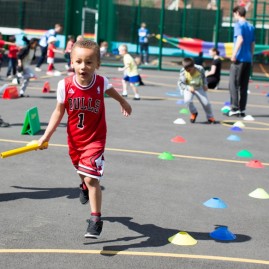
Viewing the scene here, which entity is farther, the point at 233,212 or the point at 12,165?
the point at 12,165

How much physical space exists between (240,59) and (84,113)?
895 cm

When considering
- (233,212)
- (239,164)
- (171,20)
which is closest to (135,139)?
(239,164)

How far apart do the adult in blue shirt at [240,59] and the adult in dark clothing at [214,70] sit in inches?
221

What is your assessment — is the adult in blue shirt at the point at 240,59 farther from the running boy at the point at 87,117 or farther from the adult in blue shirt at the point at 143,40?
the adult in blue shirt at the point at 143,40

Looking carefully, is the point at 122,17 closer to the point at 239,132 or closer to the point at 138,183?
the point at 239,132

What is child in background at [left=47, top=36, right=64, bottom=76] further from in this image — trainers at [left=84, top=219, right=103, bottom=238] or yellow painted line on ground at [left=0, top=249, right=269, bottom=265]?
yellow painted line on ground at [left=0, top=249, right=269, bottom=265]

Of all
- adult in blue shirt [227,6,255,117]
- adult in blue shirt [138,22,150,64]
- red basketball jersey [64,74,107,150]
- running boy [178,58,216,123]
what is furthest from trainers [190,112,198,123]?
adult in blue shirt [138,22,150,64]

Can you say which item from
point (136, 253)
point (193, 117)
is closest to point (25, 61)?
point (193, 117)

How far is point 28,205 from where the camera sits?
23.0ft

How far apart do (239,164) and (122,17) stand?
75.2 feet

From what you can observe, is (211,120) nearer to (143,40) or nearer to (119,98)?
(119,98)

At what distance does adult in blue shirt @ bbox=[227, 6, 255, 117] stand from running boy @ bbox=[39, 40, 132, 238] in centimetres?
866

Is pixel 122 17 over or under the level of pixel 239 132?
over

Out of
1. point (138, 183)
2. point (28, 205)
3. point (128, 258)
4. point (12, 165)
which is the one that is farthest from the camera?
point (12, 165)
